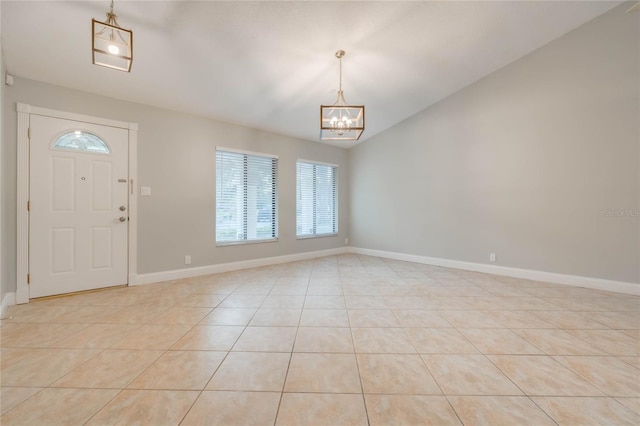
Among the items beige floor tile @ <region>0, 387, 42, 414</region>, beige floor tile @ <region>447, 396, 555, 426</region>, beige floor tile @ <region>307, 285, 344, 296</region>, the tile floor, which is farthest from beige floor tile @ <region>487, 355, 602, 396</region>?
beige floor tile @ <region>0, 387, 42, 414</region>

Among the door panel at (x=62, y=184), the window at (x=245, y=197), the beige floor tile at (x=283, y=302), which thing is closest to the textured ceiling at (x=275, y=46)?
the window at (x=245, y=197)

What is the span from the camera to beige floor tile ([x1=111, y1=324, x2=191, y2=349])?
1.96 m

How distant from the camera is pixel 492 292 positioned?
10.6 ft

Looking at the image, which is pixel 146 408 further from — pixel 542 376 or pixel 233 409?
pixel 542 376

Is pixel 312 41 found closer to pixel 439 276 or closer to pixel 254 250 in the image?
pixel 254 250

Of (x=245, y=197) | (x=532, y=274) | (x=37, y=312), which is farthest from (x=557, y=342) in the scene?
(x=37, y=312)

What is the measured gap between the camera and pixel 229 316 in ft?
8.27

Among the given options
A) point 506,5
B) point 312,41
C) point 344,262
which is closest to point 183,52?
point 312,41

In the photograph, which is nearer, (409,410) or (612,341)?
(409,410)

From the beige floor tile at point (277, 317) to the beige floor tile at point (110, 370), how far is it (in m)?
0.83

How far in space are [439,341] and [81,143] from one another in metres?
4.71

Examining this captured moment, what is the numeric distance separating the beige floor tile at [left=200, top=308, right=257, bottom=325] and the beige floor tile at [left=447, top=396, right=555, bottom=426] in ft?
5.93

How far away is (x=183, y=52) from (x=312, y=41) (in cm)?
149

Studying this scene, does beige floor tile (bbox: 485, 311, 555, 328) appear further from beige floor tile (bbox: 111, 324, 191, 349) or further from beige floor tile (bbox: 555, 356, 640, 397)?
beige floor tile (bbox: 111, 324, 191, 349)
